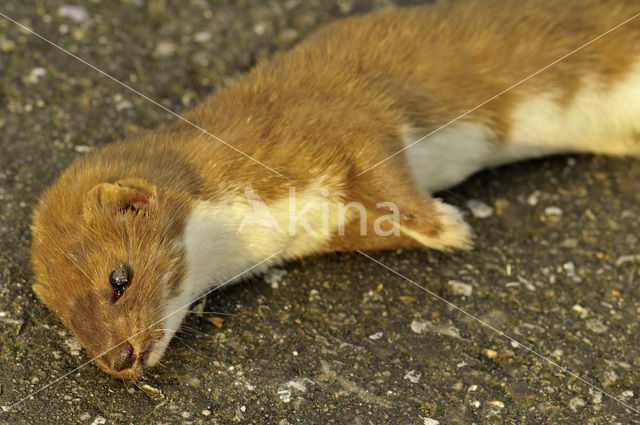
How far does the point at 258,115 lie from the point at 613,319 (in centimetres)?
222

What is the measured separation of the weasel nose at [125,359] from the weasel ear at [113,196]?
0.63 m

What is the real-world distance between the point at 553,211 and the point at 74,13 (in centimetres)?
385

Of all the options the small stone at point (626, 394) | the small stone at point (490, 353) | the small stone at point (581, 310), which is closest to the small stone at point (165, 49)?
the small stone at point (490, 353)

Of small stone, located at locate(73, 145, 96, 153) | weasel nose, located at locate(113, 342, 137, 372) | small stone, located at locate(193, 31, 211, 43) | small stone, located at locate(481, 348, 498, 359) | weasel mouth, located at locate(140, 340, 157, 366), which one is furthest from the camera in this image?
small stone, located at locate(193, 31, 211, 43)

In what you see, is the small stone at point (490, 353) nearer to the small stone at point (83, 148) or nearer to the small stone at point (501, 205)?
the small stone at point (501, 205)

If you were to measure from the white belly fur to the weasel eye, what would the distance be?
5.88ft

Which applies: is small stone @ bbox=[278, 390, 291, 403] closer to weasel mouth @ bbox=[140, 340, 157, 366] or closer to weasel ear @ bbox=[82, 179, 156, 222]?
weasel mouth @ bbox=[140, 340, 157, 366]

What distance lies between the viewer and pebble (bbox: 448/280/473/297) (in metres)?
4.07

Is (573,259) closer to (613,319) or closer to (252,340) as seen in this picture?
(613,319)

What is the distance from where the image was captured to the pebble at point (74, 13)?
5.63 meters

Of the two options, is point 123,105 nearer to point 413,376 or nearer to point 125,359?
point 125,359

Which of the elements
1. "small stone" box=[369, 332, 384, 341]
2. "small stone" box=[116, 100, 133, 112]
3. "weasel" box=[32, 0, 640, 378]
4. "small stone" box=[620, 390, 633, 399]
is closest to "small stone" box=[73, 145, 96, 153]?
"small stone" box=[116, 100, 133, 112]

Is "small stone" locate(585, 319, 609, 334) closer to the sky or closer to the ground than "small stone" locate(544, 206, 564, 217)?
closer to the ground

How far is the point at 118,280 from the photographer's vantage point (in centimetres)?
338
